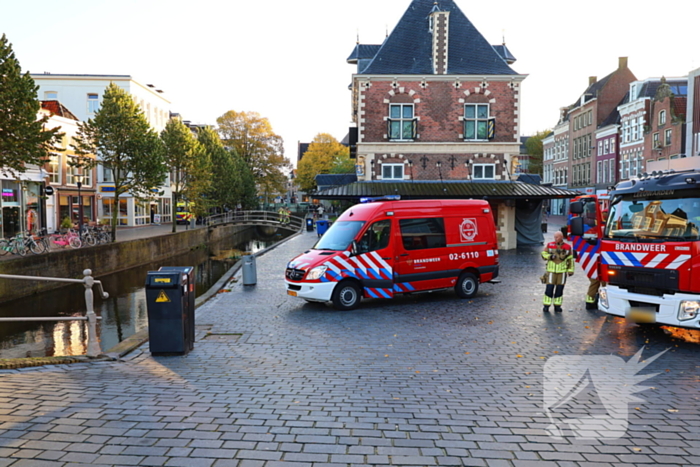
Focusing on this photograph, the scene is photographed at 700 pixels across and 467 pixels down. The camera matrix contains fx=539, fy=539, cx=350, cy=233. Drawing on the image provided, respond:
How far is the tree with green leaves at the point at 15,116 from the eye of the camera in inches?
700

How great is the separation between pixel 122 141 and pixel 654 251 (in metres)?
26.8

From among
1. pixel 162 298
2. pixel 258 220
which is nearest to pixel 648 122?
pixel 258 220

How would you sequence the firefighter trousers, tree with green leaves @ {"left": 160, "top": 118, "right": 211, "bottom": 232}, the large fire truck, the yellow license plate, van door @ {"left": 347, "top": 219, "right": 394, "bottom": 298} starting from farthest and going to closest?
tree with green leaves @ {"left": 160, "top": 118, "right": 211, "bottom": 232} → van door @ {"left": 347, "top": 219, "right": 394, "bottom": 298} → the firefighter trousers → the yellow license plate → the large fire truck

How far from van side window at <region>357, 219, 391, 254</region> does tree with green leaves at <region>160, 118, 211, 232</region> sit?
93.4 ft

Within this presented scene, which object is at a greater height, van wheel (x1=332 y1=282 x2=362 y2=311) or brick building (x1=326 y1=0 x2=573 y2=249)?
brick building (x1=326 y1=0 x2=573 y2=249)

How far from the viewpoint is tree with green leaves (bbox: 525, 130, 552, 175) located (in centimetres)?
9449

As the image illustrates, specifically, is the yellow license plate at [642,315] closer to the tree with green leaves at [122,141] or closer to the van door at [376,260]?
the van door at [376,260]

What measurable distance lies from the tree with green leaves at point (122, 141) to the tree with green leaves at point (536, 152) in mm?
77540

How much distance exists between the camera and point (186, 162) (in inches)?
1544

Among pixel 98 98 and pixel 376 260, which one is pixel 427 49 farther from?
pixel 98 98

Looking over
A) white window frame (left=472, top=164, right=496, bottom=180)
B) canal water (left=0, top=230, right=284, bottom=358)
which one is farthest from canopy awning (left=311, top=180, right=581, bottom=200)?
canal water (left=0, top=230, right=284, bottom=358)

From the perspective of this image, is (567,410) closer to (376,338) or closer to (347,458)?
(347,458)

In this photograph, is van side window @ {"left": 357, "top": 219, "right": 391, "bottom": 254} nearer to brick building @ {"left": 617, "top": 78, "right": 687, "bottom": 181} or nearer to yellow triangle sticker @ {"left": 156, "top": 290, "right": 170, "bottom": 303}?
yellow triangle sticker @ {"left": 156, "top": 290, "right": 170, "bottom": 303}

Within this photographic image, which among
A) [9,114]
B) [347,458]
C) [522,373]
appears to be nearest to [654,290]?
[522,373]
